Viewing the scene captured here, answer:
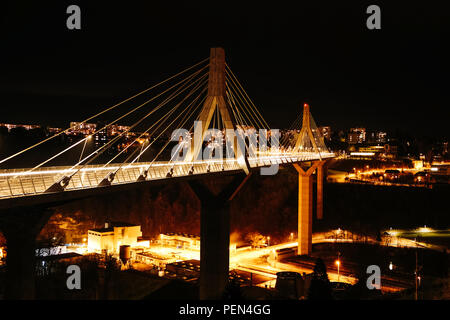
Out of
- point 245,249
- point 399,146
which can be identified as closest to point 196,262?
point 245,249

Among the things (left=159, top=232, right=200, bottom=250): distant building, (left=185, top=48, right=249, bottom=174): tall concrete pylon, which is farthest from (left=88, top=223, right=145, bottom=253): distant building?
(left=185, top=48, right=249, bottom=174): tall concrete pylon

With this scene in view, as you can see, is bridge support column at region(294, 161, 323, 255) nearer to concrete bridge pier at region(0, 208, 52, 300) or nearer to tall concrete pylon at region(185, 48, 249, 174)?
tall concrete pylon at region(185, 48, 249, 174)

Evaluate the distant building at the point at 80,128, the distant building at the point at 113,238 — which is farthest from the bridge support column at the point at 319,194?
the distant building at the point at 80,128

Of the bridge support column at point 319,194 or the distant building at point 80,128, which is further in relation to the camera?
the bridge support column at point 319,194

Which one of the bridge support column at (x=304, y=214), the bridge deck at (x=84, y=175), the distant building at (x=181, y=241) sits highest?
the bridge deck at (x=84, y=175)

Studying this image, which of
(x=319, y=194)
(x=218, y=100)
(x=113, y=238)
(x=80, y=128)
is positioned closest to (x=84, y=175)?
(x=80, y=128)

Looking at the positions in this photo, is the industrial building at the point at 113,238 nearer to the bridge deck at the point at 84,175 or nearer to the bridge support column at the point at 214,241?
the bridge support column at the point at 214,241
